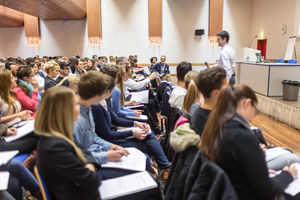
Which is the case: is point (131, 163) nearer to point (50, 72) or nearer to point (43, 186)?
point (43, 186)

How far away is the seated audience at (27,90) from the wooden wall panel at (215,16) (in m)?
9.87

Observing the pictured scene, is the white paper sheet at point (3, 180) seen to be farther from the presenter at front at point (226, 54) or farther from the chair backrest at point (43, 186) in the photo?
the presenter at front at point (226, 54)

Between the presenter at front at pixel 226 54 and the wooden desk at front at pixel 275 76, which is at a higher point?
the presenter at front at pixel 226 54

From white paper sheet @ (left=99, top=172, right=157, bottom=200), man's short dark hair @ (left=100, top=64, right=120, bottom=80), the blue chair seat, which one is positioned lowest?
the blue chair seat

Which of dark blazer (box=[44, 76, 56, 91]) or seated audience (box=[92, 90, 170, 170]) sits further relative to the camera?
dark blazer (box=[44, 76, 56, 91])

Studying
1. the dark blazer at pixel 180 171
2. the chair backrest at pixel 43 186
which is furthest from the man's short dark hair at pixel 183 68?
the chair backrest at pixel 43 186

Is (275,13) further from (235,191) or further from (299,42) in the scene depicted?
(235,191)

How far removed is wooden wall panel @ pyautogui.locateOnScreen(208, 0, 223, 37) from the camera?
1146cm

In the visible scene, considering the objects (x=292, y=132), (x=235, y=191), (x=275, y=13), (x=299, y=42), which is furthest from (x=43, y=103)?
(x=275, y=13)

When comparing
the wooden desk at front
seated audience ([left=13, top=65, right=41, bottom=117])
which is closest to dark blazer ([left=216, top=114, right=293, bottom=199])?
seated audience ([left=13, top=65, right=41, bottom=117])

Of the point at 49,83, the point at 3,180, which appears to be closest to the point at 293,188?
the point at 3,180

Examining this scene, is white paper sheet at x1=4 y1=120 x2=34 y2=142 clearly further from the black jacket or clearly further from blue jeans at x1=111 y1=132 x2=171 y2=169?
the black jacket

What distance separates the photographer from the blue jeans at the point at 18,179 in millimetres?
1941

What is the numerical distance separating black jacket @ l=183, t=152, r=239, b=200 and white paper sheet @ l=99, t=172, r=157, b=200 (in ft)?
0.93
